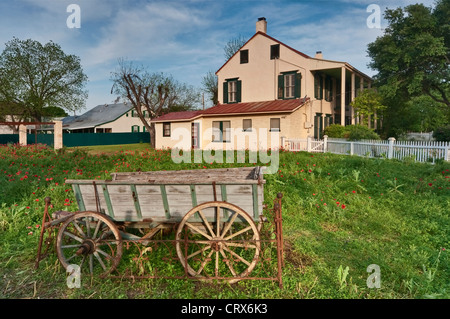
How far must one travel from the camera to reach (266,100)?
21.5 m

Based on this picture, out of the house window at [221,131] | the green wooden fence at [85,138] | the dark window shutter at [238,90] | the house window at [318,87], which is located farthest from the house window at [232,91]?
the green wooden fence at [85,138]

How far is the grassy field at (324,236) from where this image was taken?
11.8ft

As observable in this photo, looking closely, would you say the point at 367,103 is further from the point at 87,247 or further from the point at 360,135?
the point at 87,247

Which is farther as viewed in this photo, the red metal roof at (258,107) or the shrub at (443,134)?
the red metal roof at (258,107)

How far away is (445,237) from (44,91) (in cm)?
4282

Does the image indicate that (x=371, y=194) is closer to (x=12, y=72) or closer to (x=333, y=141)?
(x=333, y=141)

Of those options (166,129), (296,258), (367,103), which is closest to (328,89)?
(367,103)

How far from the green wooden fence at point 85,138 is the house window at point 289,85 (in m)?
27.2

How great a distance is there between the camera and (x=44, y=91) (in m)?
36.3

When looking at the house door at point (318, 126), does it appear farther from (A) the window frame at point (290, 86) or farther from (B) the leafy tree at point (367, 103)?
(B) the leafy tree at point (367, 103)

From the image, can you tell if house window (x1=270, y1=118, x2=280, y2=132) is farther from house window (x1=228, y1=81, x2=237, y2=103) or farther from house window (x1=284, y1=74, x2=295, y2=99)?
house window (x1=228, y1=81, x2=237, y2=103)
